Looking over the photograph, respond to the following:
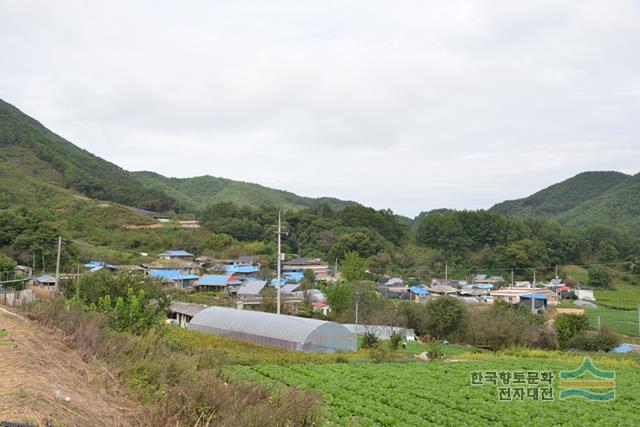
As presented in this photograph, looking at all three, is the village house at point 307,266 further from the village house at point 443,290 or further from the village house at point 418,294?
the village house at point 443,290

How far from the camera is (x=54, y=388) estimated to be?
201 inches

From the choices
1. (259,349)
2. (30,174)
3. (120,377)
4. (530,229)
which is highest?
(30,174)

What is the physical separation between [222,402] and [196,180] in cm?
13238

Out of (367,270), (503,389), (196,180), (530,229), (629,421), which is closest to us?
(629,421)

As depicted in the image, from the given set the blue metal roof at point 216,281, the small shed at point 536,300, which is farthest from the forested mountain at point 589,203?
the blue metal roof at point 216,281

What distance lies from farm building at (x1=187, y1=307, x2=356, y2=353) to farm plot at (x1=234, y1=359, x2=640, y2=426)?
406 cm

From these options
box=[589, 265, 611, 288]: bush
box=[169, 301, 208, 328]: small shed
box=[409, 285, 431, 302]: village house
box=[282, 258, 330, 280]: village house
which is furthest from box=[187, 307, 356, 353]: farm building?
box=[589, 265, 611, 288]: bush

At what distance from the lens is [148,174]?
136000mm

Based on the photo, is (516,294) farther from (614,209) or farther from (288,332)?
(614,209)

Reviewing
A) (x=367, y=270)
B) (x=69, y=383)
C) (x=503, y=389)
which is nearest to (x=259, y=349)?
(x=503, y=389)

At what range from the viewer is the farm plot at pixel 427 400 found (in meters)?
9.27

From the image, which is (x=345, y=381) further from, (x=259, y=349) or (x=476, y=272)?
(x=476, y=272)

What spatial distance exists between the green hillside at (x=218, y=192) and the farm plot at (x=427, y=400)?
96675 millimetres

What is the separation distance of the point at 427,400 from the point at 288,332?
9.82m
